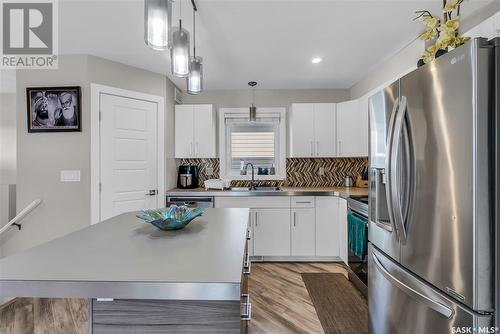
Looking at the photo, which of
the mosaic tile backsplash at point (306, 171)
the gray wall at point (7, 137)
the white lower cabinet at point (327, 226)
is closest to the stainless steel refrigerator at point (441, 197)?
the white lower cabinet at point (327, 226)

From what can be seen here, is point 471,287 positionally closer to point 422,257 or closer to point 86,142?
point 422,257

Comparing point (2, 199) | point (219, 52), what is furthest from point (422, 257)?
point (2, 199)

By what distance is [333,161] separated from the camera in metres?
3.90

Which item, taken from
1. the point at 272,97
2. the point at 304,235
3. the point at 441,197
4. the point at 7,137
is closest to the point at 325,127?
the point at 272,97

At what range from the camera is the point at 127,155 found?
9.96 feet

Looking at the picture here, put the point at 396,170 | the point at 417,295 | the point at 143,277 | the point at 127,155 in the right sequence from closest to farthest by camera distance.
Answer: the point at 143,277
the point at 417,295
the point at 396,170
the point at 127,155

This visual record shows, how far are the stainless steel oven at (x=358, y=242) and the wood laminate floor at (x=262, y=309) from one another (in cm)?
42

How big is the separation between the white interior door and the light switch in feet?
0.73

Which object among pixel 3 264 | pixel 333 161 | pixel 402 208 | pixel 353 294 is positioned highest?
pixel 333 161

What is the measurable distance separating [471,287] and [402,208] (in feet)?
1.39

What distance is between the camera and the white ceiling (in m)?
1.93

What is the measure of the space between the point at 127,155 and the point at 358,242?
2.77 m

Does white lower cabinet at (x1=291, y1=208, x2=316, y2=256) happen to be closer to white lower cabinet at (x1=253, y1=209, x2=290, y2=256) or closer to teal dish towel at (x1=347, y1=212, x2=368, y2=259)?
white lower cabinet at (x1=253, y1=209, x2=290, y2=256)

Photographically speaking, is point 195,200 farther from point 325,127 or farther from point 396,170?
point 396,170
